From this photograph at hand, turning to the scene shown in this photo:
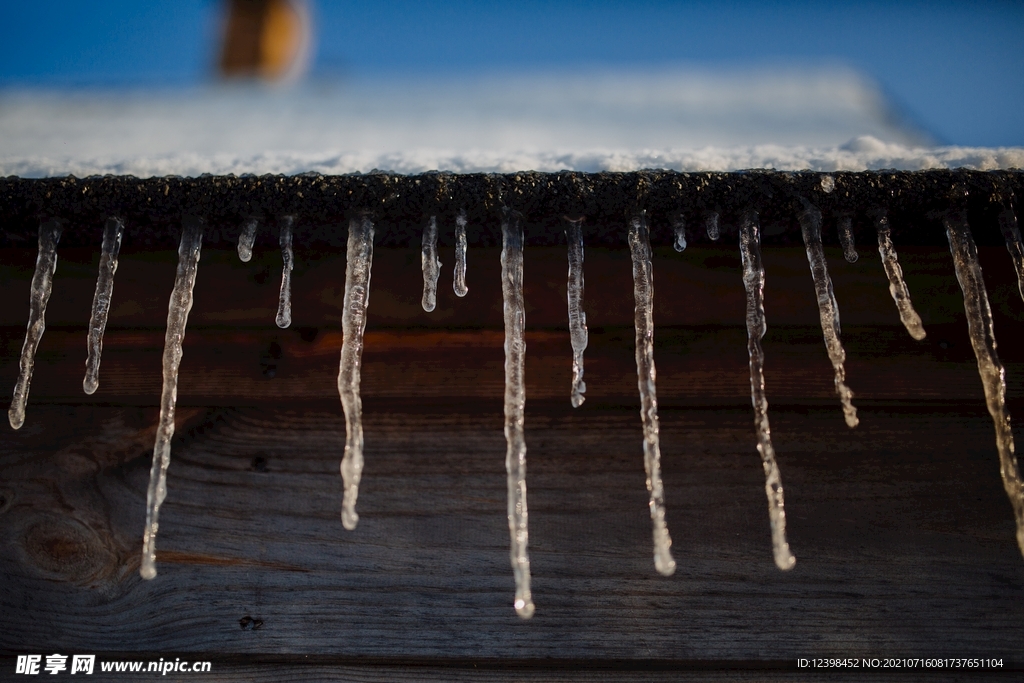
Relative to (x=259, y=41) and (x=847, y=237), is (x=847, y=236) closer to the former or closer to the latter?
(x=847, y=237)

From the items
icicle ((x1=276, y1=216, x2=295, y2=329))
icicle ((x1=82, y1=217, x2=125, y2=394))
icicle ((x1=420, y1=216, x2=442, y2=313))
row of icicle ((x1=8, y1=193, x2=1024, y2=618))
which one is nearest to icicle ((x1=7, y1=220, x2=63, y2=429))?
row of icicle ((x1=8, y1=193, x2=1024, y2=618))

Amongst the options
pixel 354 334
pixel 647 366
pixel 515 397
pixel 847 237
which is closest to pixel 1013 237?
pixel 847 237

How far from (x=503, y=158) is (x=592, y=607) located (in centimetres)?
121

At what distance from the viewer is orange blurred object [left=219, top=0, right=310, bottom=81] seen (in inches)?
252

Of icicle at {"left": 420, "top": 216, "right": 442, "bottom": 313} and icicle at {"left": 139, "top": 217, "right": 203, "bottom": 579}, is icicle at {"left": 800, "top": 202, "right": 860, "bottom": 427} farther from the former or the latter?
icicle at {"left": 139, "top": 217, "right": 203, "bottom": 579}

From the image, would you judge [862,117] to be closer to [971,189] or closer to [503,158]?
[971,189]

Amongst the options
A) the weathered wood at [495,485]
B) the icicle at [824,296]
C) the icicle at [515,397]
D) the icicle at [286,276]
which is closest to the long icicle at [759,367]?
the icicle at [824,296]

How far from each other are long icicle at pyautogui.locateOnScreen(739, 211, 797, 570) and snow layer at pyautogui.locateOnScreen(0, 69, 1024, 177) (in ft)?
0.64

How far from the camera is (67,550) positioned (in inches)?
53.5

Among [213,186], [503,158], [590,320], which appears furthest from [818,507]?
[213,186]

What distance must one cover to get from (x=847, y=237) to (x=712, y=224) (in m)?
0.31

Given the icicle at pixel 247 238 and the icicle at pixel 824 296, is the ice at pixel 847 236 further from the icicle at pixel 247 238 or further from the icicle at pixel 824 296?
the icicle at pixel 247 238

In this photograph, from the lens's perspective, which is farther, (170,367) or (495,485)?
(495,485)

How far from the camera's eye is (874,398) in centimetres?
139
